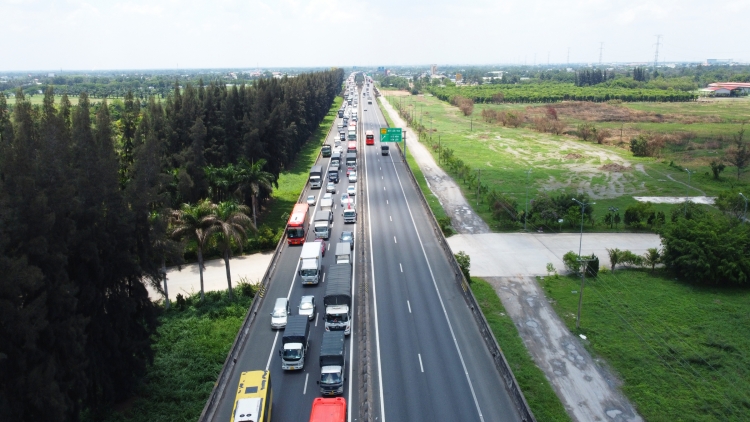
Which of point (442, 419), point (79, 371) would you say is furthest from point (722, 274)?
point (79, 371)

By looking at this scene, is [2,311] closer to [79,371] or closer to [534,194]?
[79,371]

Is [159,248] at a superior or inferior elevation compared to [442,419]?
superior

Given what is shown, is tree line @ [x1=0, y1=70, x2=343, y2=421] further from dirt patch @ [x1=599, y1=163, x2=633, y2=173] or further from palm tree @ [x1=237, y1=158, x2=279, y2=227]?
dirt patch @ [x1=599, y1=163, x2=633, y2=173]

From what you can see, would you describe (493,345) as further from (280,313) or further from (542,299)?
(542,299)

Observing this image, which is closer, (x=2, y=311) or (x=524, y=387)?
(x=2, y=311)

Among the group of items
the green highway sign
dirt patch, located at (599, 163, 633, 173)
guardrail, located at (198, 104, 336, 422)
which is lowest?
guardrail, located at (198, 104, 336, 422)

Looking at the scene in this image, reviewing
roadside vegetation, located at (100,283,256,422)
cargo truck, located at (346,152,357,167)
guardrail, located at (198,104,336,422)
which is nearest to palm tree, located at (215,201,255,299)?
roadside vegetation, located at (100,283,256,422)
